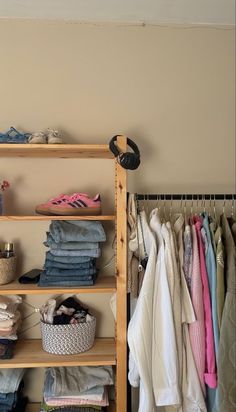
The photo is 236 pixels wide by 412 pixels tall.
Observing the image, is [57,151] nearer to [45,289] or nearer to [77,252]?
[77,252]

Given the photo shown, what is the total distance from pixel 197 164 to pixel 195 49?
0.65 meters

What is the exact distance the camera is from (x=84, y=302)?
5.90 feet

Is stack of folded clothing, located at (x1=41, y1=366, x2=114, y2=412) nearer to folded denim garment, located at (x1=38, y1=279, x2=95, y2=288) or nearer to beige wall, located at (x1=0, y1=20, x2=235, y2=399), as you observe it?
beige wall, located at (x1=0, y1=20, x2=235, y2=399)

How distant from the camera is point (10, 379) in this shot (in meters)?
1.58

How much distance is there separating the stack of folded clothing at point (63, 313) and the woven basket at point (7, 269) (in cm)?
23

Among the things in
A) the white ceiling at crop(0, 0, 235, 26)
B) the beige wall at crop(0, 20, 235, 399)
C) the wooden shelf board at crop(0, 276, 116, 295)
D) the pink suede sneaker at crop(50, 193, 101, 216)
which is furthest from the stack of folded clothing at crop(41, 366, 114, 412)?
the white ceiling at crop(0, 0, 235, 26)

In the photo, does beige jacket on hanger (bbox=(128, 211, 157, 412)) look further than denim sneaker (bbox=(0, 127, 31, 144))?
No

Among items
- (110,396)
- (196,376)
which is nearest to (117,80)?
(196,376)

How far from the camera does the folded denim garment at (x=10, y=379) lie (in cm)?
154

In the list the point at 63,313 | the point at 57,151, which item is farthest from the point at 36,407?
the point at 57,151

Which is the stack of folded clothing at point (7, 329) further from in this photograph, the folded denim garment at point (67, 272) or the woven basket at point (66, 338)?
the folded denim garment at point (67, 272)

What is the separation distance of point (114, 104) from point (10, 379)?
1491mm

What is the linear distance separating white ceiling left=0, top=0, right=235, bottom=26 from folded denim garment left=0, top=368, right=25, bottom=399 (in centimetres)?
184

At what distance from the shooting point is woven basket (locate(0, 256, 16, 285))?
1.55m
